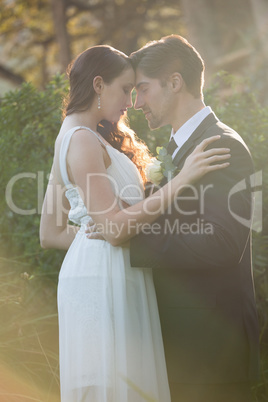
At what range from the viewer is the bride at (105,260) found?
2.68 meters

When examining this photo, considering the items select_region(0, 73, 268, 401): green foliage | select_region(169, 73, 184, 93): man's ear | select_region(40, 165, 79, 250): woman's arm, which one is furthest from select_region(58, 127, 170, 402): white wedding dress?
select_region(0, 73, 268, 401): green foliage

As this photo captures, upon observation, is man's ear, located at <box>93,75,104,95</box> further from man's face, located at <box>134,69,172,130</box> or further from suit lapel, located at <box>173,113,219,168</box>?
suit lapel, located at <box>173,113,219,168</box>

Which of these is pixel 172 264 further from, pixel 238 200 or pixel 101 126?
pixel 101 126

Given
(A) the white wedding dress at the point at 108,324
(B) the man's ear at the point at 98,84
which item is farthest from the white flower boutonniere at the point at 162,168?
(B) the man's ear at the point at 98,84

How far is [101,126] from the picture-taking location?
3320 millimetres

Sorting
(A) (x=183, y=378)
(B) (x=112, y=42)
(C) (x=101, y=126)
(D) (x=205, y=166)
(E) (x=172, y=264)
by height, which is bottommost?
(A) (x=183, y=378)

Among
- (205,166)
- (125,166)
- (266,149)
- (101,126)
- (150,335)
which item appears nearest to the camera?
(205,166)

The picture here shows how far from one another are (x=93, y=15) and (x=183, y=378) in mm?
16786

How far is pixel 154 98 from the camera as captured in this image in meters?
3.15

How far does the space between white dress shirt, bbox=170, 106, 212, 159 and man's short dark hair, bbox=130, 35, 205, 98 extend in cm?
20

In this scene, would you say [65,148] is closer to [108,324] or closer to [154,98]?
[154,98]

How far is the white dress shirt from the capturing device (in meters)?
2.92

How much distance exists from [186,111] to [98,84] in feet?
1.81

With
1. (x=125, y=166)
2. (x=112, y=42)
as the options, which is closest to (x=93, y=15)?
(x=112, y=42)
